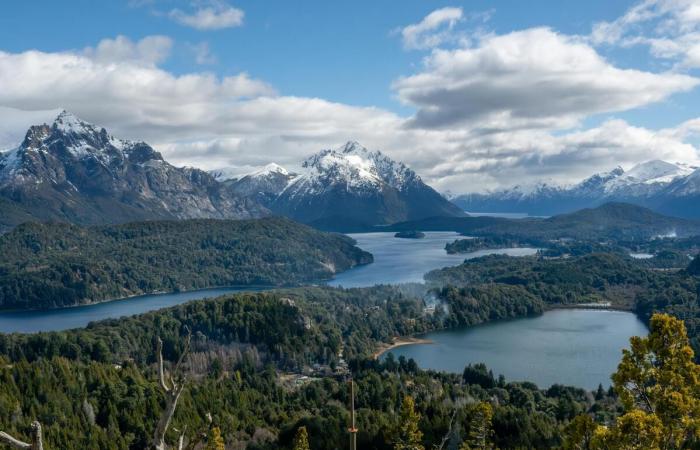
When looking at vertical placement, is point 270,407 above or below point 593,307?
above

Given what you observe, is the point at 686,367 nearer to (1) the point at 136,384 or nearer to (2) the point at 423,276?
(1) the point at 136,384

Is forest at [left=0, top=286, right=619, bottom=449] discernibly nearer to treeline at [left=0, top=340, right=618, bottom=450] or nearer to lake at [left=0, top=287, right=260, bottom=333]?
treeline at [left=0, top=340, right=618, bottom=450]

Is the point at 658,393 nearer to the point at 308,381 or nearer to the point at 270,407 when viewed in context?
the point at 270,407

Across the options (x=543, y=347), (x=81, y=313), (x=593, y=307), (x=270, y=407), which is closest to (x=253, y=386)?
(x=270, y=407)

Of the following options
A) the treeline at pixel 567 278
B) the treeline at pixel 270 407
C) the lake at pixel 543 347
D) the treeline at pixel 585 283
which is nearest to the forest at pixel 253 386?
the treeline at pixel 270 407

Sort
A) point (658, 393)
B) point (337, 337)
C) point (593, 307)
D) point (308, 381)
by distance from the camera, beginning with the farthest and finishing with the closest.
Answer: point (593, 307) < point (337, 337) < point (308, 381) < point (658, 393)

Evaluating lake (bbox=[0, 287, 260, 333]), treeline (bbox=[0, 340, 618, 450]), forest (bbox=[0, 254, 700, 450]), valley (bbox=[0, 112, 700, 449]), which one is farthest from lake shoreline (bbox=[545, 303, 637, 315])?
lake (bbox=[0, 287, 260, 333])

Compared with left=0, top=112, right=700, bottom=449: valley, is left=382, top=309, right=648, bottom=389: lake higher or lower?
lower

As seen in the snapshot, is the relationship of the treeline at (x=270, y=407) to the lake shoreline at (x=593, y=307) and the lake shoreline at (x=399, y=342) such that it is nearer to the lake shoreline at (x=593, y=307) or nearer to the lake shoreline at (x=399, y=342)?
the lake shoreline at (x=399, y=342)

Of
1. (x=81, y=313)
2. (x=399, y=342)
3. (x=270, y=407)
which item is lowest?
(x=399, y=342)
